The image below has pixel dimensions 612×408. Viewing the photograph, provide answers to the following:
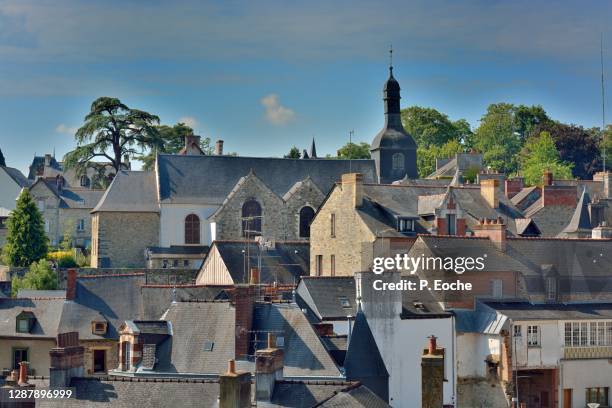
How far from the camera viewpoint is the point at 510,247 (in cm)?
4691

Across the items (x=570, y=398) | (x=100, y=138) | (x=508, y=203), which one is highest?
(x=100, y=138)

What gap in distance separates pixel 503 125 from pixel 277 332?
9135cm

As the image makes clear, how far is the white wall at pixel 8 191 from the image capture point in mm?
92625

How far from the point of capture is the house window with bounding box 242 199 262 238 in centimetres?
6514

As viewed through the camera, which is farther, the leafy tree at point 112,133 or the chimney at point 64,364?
the leafy tree at point 112,133

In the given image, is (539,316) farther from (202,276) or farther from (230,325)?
(202,276)

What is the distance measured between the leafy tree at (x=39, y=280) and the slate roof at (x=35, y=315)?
37.4ft

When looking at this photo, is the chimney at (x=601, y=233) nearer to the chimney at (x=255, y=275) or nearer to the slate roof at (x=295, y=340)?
the chimney at (x=255, y=275)

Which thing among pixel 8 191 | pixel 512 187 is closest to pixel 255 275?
pixel 512 187

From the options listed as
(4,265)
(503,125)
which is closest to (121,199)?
(4,265)

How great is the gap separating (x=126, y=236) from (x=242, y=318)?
32.8m

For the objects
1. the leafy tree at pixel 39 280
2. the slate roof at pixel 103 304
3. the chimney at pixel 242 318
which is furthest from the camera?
the leafy tree at pixel 39 280

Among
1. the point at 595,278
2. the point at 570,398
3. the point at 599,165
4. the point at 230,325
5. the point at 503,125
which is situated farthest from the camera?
the point at 503,125

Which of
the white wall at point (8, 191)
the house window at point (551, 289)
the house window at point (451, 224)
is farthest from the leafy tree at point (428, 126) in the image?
the house window at point (551, 289)
